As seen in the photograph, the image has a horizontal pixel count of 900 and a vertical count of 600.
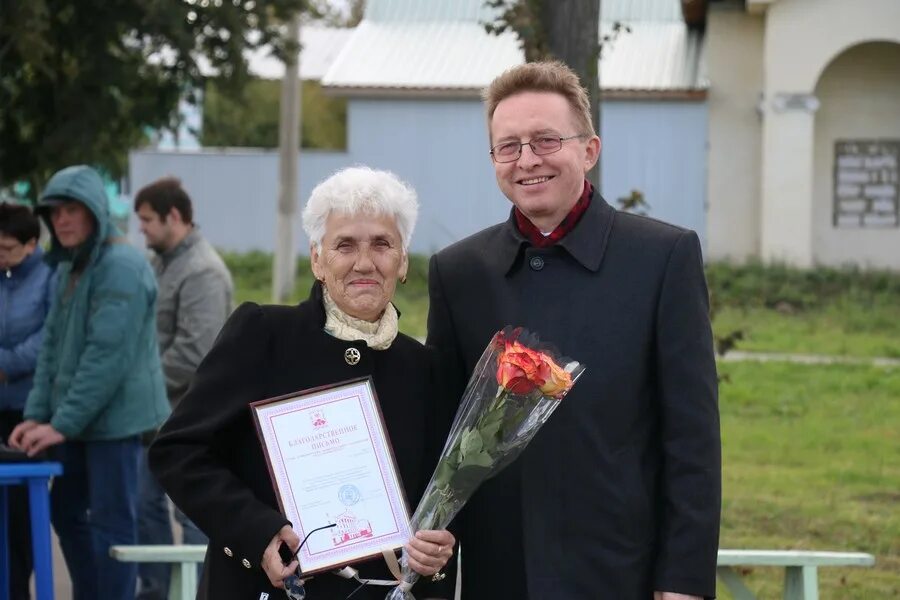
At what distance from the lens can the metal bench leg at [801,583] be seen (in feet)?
16.6

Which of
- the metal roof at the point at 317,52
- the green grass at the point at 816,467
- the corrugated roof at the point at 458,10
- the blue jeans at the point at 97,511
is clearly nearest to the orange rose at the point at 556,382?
the blue jeans at the point at 97,511

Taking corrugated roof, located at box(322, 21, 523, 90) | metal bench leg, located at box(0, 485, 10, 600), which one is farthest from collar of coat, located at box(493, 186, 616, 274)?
corrugated roof, located at box(322, 21, 523, 90)

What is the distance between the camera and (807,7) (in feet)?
74.0

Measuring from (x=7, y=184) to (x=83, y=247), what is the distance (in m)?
4.04

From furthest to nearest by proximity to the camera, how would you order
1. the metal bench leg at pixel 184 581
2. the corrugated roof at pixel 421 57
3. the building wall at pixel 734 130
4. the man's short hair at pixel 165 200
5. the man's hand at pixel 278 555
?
the corrugated roof at pixel 421 57 → the building wall at pixel 734 130 → the man's short hair at pixel 165 200 → the metal bench leg at pixel 184 581 → the man's hand at pixel 278 555

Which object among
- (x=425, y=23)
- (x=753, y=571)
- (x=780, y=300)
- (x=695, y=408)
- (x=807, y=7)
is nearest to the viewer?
(x=695, y=408)

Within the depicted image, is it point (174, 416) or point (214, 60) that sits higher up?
point (214, 60)

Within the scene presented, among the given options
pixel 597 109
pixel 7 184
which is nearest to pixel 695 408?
pixel 597 109

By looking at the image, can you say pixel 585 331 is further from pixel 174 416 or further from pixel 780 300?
pixel 780 300

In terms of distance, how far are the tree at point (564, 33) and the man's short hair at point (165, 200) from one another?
1959mm

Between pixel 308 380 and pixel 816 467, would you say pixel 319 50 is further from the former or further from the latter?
pixel 308 380

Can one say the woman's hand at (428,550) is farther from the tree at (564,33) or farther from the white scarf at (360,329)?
the tree at (564,33)

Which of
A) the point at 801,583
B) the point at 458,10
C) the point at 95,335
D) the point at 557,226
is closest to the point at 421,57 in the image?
the point at 458,10

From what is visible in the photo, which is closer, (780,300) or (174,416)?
(174,416)
